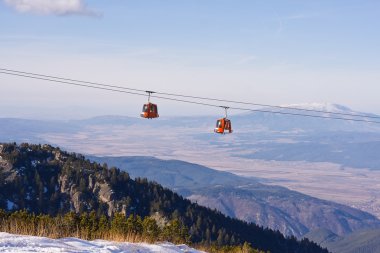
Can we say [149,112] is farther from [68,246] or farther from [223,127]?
[68,246]

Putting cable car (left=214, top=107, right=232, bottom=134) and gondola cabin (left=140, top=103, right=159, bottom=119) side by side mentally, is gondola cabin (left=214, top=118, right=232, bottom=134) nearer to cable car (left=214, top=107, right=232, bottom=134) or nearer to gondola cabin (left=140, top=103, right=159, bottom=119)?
cable car (left=214, top=107, right=232, bottom=134)

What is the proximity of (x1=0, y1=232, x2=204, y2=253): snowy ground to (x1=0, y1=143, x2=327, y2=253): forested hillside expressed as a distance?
118623 mm

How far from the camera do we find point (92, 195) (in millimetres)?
155500

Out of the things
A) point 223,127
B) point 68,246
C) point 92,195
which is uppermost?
point 223,127

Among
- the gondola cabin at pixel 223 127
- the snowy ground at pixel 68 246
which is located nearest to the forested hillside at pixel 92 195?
the gondola cabin at pixel 223 127

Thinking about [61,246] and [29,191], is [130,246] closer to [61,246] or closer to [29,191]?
[61,246]

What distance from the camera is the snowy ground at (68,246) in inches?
675

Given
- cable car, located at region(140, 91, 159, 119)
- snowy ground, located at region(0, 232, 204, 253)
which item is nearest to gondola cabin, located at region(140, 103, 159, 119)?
cable car, located at region(140, 91, 159, 119)

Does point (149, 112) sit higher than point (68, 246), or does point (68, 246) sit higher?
point (149, 112)

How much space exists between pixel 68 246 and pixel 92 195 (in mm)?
140242

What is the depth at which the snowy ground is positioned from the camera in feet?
56.2

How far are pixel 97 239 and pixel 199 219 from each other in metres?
132

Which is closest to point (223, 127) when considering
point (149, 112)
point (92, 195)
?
point (149, 112)

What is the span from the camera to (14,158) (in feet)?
540
